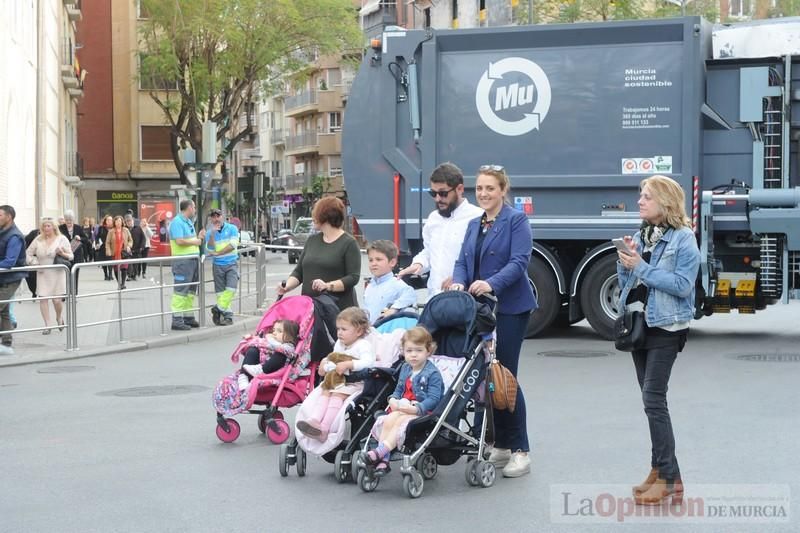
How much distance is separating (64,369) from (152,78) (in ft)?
128

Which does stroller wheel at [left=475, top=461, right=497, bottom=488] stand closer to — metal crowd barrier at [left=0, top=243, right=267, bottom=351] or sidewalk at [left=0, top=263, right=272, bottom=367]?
sidewalk at [left=0, top=263, right=272, bottom=367]

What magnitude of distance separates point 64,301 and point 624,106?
275 inches

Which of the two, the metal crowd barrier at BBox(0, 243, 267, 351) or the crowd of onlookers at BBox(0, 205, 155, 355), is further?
the metal crowd barrier at BBox(0, 243, 267, 351)

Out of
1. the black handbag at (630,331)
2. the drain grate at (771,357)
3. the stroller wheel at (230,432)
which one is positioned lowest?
the drain grate at (771,357)

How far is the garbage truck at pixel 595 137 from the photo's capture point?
569 inches

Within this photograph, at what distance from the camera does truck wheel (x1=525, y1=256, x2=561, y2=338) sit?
1525cm

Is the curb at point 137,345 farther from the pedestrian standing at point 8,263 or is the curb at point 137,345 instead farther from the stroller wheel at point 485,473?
the stroller wheel at point 485,473

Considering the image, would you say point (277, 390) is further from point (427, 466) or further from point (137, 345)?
point (137, 345)

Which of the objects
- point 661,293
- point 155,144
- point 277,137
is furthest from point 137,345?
point 277,137

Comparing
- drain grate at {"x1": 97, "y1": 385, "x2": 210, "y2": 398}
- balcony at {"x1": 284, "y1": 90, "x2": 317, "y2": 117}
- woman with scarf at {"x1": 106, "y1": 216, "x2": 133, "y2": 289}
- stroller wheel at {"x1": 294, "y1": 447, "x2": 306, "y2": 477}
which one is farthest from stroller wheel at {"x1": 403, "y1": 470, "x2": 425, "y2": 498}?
balcony at {"x1": 284, "y1": 90, "x2": 317, "y2": 117}

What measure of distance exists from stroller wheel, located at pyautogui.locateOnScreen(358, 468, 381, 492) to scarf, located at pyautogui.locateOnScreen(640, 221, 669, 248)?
1.94 m

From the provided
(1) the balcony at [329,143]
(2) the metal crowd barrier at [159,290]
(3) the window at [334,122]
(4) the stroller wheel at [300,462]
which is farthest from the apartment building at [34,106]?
(3) the window at [334,122]

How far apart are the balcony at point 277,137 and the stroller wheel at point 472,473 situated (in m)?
108

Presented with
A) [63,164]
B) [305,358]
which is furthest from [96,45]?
[305,358]
